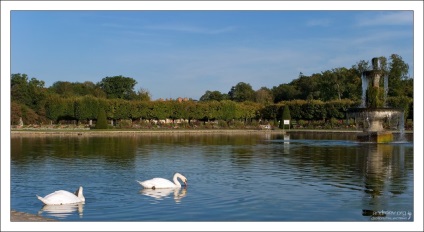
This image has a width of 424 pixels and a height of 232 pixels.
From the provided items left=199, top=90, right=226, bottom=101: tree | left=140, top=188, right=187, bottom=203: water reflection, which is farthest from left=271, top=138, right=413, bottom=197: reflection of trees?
left=199, top=90, right=226, bottom=101: tree

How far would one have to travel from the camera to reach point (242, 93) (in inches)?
3376

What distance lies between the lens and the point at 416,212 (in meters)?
8.12

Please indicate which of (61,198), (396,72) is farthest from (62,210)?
(396,72)

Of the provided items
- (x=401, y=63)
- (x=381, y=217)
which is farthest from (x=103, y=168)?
(x=401, y=63)

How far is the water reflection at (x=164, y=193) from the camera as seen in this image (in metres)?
11.2

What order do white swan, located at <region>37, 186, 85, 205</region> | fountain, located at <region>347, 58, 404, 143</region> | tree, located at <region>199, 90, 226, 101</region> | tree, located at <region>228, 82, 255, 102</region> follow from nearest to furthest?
white swan, located at <region>37, 186, 85, 205</region> < fountain, located at <region>347, 58, 404, 143</region> < tree, located at <region>228, 82, 255, 102</region> < tree, located at <region>199, 90, 226, 101</region>

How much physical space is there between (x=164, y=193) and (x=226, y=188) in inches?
57.8

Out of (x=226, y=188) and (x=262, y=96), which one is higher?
(x=262, y=96)

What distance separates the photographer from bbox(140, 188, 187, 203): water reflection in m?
11.2

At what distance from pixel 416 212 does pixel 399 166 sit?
8.91 meters

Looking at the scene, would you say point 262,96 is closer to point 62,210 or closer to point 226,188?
point 226,188

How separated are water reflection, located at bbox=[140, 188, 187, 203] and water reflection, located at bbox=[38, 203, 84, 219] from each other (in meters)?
1.65

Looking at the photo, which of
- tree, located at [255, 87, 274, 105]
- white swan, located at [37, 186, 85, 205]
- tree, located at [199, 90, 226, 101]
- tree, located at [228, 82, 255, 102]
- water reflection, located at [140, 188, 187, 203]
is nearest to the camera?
white swan, located at [37, 186, 85, 205]

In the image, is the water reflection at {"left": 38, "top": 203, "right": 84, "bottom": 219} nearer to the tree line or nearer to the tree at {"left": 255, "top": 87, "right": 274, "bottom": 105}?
the tree line
